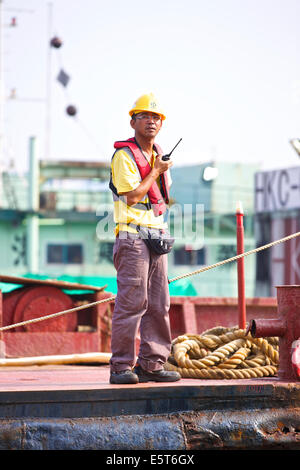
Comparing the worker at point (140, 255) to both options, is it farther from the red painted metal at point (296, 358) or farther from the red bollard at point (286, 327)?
the red painted metal at point (296, 358)

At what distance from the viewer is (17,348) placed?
8.28m

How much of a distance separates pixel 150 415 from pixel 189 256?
28.9m

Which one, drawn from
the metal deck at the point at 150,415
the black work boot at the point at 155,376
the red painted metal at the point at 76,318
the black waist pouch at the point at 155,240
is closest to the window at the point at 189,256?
the red painted metal at the point at 76,318

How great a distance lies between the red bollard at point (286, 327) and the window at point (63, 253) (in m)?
26.2

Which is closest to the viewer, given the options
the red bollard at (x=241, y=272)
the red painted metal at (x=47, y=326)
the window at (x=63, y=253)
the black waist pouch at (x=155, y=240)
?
the black waist pouch at (x=155, y=240)

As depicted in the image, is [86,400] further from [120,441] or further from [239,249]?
[239,249]

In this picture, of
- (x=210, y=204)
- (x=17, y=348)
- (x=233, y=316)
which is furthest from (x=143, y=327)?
(x=210, y=204)

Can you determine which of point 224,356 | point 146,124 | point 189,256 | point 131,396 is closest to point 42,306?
point 224,356

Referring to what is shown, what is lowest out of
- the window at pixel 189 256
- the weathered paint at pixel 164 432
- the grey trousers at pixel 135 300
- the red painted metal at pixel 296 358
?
the weathered paint at pixel 164 432

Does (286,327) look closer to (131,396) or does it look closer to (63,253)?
(131,396)

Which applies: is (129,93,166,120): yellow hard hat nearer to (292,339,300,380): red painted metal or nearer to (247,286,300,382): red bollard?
(247,286,300,382): red bollard

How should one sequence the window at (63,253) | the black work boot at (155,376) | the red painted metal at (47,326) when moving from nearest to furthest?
the black work boot at (155,376) < the red painted metal at (47,326) < the window at (63,253)

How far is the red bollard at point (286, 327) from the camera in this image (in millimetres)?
5145

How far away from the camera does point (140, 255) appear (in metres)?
5.04
